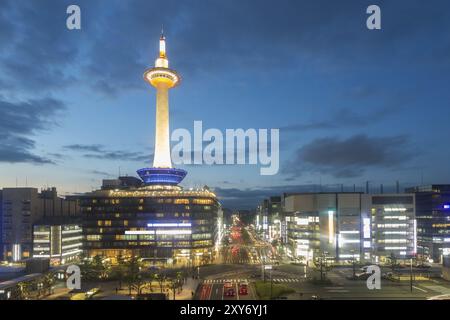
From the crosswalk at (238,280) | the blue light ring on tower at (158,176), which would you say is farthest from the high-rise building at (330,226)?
the blue light ring on tower at (158,176)

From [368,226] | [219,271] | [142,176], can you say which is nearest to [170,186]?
[142,176]

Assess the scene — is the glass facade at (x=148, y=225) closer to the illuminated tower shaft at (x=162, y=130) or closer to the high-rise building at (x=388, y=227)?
the illuminated tower shaft at (x=162, y=130)

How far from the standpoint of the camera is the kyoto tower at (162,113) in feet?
286

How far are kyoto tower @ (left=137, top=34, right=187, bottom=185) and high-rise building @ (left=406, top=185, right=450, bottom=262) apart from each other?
54.3 meters

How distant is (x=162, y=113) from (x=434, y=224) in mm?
65874

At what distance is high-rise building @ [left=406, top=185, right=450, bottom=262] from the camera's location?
70.2 meters

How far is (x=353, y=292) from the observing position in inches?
1608

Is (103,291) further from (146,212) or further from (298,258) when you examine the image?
(298,258)

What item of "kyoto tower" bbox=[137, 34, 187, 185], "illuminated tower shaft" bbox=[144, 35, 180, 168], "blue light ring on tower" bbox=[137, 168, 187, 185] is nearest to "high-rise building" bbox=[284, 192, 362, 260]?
"blue light ring on tower" bbox=[137, 168, 187, 185]

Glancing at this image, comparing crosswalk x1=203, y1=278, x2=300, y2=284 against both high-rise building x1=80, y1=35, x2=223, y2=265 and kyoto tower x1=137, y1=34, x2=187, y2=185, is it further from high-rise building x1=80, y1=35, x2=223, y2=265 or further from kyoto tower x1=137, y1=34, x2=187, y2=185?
kyoto tower x1=137, y1=34, x2=187, y2=185

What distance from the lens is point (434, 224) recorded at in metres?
72.5

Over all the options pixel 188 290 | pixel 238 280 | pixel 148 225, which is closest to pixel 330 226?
pixel 238 280
